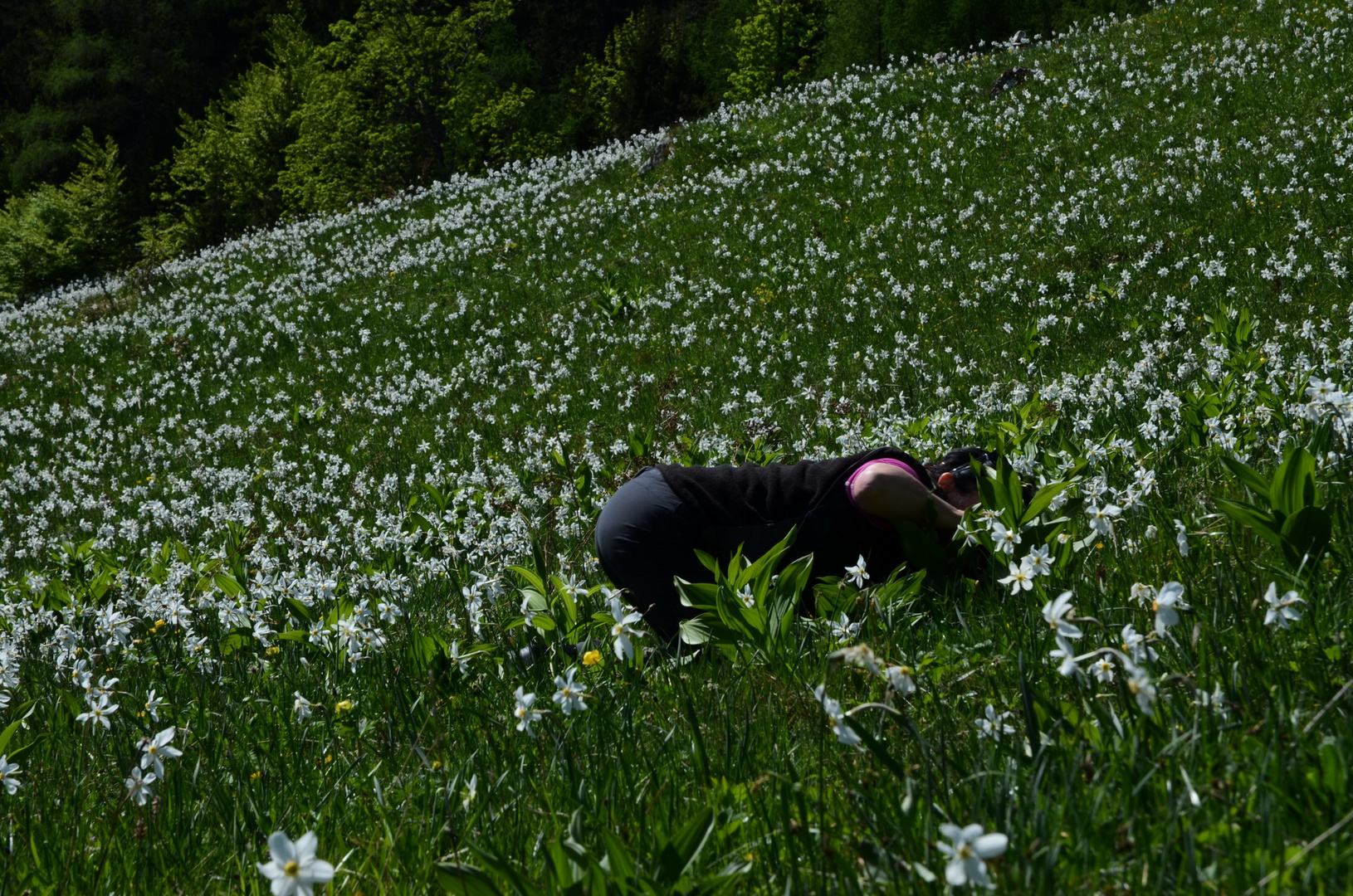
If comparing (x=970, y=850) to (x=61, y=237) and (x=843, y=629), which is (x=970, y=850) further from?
(x=61, y=237)

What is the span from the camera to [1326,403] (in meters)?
3.12

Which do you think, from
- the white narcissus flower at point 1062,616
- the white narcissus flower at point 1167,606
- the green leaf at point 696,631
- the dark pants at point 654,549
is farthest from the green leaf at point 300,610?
the white narcissus flower at point 1167,606

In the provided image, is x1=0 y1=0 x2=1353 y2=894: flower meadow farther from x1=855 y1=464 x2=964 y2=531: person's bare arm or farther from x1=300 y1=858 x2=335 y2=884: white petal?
x1=855 y1=464 x2=964 y2=531: person's bare arm

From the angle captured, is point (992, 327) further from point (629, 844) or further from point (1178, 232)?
point (629, 844)

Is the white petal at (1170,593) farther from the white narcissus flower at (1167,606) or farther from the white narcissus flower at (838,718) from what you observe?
the white narcissus flower at (838,718)

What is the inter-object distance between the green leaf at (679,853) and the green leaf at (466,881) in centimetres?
33

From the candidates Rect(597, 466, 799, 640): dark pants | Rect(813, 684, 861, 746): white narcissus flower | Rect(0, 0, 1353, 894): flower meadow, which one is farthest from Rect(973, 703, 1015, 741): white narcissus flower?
Rect(597, 466, 799, 640): dark pants

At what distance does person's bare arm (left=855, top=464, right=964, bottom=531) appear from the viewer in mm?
4219

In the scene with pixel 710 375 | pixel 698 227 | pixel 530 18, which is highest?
pixel 530 18

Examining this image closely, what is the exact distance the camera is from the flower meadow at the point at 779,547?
1985 mm

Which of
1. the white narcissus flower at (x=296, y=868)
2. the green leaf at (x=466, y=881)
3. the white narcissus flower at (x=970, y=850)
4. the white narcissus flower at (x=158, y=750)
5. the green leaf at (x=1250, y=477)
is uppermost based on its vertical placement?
the white narcissus flower at (x=296, y=868)

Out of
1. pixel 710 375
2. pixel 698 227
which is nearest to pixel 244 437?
pixel 710 375

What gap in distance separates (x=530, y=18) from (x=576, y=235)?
43.0 metres

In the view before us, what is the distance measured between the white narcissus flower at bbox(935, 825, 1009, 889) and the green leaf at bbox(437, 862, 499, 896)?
2.99ft
